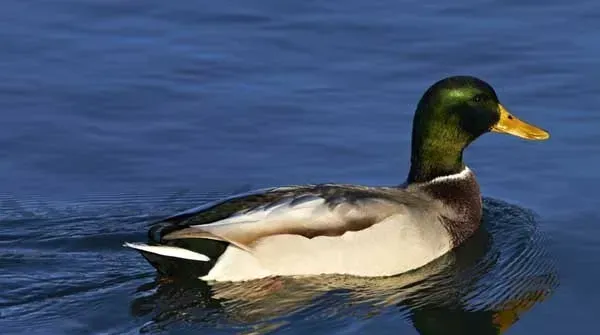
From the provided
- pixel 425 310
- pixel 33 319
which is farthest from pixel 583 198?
pixel 33 319

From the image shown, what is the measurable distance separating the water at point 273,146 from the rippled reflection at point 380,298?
0.02 meters

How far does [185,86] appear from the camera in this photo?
1212 centimetres

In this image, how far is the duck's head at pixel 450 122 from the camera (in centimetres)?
983

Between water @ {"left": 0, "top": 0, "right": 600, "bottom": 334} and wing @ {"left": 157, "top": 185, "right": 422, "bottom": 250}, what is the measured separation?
0.32 meters

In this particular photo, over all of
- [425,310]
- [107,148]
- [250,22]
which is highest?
[250,22]

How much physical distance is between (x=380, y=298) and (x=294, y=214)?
728mm

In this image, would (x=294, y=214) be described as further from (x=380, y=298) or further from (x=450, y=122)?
(x=450, y=122)

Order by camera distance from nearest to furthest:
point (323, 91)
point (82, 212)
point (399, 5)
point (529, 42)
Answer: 1. point (82, 212)
2. point (323, 91)
3. point (529, 42)
4. point (399, 5)

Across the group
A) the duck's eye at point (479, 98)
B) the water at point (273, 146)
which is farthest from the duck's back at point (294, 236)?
the duck's eye at point (479, 98)

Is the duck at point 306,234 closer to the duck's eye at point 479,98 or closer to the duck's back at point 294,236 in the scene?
the duck's back at point 294,236

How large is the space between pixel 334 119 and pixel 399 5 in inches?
98.1

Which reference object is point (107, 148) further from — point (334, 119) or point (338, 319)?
point (338, 319)

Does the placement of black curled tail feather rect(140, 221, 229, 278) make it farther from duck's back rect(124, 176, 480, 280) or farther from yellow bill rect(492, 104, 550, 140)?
yellow bill rect(492, 104, 550, 140)

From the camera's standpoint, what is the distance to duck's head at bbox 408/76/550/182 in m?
9.83
